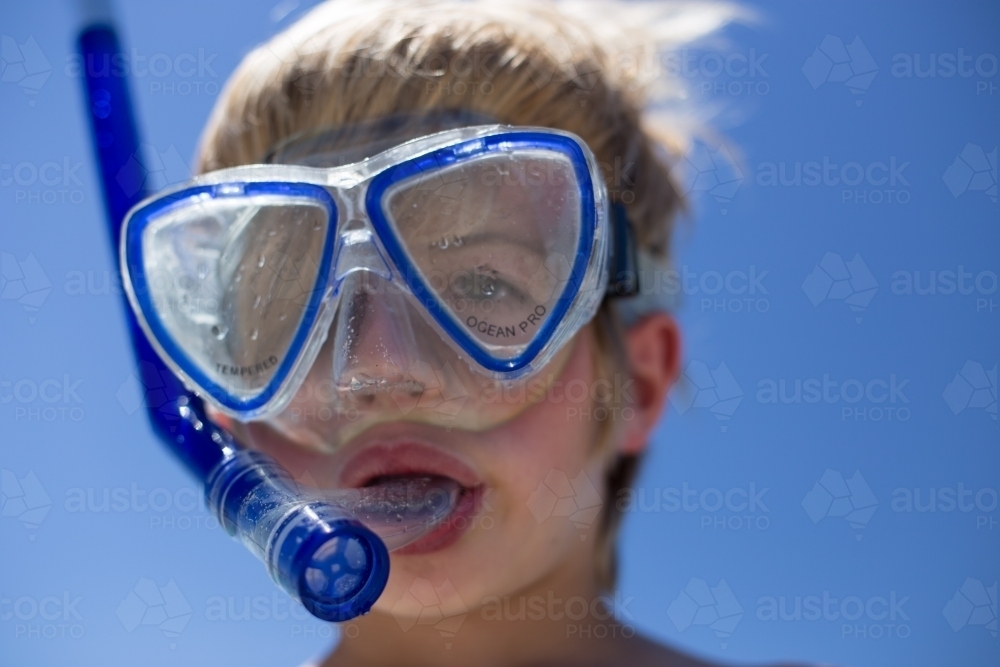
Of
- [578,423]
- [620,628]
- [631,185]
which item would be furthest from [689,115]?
[620,628]

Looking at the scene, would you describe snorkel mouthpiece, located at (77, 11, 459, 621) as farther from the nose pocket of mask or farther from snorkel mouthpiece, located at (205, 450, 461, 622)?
the nose pocket of mask

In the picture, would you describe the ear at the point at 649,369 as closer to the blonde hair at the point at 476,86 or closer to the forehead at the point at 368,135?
the blonde hair at the point at 476,86

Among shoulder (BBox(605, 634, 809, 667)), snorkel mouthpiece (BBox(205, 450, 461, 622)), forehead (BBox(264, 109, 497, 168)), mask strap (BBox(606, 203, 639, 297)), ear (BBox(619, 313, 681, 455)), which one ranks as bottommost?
shoulder (BBox(605, 634, 809, 667))

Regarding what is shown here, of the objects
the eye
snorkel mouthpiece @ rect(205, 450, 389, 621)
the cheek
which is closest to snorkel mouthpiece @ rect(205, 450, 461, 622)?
snorkel mouthpiece @ rect(205, 450, 389, 621)

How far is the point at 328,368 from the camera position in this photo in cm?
150

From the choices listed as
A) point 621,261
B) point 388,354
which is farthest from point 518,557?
point 621,261

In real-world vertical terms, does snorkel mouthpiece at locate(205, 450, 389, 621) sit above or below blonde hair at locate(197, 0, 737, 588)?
below

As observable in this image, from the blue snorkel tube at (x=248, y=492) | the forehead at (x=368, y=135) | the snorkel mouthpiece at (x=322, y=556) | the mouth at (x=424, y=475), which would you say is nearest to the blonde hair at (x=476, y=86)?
the forehead at (x=368, y=135)

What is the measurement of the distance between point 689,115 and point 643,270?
0.56m

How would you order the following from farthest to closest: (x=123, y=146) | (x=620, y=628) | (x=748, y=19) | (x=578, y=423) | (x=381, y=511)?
(x=748, y=19) → (x=620, y=628) → (x=123, y=146) → (x=578, y=423) → (x=381, y=511)

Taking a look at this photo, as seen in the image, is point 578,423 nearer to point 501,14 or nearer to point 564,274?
point 564,274

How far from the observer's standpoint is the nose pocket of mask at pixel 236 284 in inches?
59.5

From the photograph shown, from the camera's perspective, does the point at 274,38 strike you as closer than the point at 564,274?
No

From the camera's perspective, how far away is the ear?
6.32 feet
